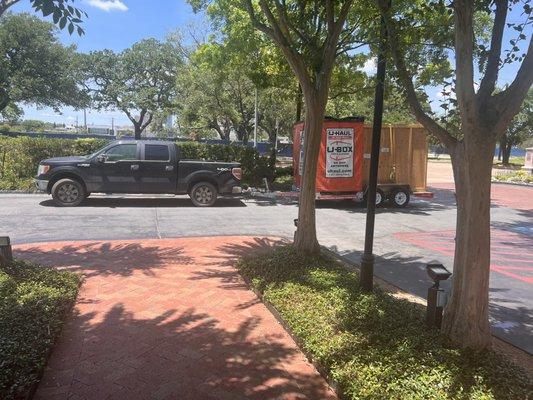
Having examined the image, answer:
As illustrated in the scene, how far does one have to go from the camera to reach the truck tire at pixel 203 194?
1316 cm

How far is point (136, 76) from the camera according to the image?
40438 mm

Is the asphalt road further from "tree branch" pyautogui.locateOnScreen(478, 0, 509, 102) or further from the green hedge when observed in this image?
"tree branch" pyautogui.locateOnScreen(478, 0, 509, 102)

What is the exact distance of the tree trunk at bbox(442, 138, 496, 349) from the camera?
153 inches

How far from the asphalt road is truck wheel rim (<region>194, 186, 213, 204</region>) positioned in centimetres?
39

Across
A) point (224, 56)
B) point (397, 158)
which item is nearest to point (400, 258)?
point (397, 158)

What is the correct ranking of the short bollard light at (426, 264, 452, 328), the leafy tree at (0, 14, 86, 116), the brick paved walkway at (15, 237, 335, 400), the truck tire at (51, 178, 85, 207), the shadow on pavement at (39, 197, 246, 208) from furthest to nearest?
the leafy tree at (0, 14, 86, 116) → the shadow on pavement at (39, 197, 246, 208) → the truck tire at (51, 178, 85, 207) → the short bollard light at (426, 264, 452, 328) → the brick paved walkway at (15, 237, 335, 400)

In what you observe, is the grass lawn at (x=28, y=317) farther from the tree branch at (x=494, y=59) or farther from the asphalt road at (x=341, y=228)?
the tree branch at (x=494, y=59)

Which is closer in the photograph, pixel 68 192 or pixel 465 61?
pixel 465 61

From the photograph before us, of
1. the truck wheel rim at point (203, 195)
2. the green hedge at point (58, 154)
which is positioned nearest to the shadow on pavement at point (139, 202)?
the truck wheel rim at point (203, 195)

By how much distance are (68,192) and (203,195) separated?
3668 mm

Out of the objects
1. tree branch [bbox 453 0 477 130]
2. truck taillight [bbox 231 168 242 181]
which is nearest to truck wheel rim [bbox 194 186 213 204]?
truck taillight [bbox 231 168 242 181]

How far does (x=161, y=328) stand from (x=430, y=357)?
8.81 ft

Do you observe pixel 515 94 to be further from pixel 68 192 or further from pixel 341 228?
pixel 68 192

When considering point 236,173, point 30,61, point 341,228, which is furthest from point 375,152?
point 30,61
